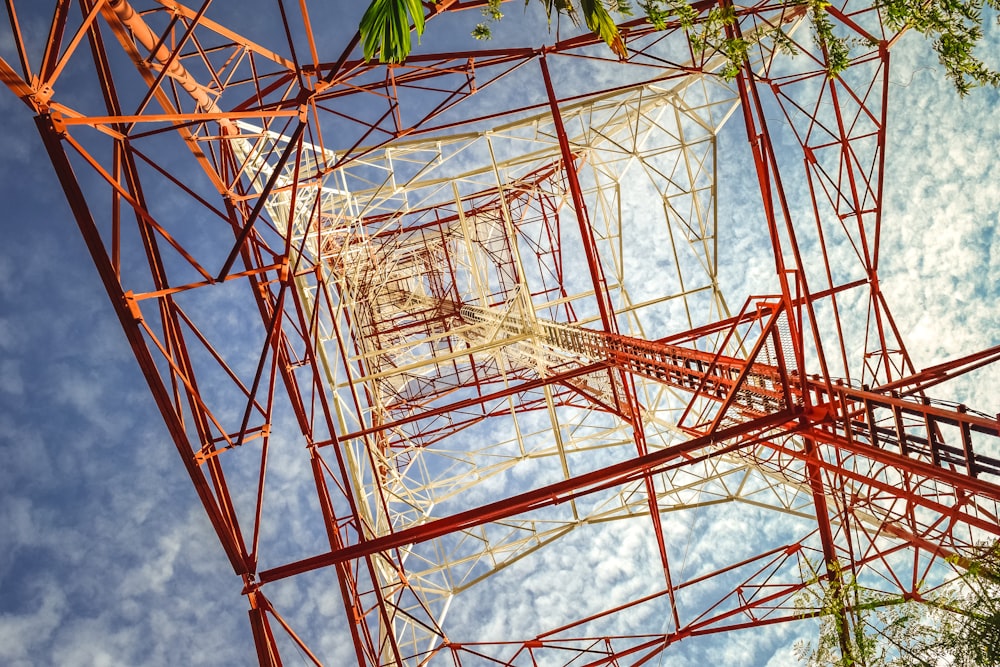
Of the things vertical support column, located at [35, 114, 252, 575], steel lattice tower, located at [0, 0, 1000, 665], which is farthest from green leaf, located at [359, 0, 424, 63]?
steel lattice tower, located at [0, 0, 1000, 665]

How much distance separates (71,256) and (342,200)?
55.2 ft

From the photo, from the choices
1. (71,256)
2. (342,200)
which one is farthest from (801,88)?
(71,256)

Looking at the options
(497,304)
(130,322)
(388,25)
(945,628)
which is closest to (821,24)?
(388,25)

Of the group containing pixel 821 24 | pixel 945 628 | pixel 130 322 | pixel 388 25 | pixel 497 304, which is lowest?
pixel 945 628

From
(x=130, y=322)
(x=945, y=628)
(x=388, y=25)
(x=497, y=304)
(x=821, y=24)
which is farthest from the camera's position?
(x=497, y=304)

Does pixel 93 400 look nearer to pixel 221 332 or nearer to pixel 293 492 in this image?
pixel 221 332

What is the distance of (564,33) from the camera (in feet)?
115

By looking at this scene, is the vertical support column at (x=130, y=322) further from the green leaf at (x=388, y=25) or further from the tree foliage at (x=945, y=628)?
the tree foliage at (x=945, y=628)

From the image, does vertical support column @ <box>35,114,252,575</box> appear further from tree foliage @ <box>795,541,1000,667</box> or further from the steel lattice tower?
tree foliage @ <box>795,541,1000,667</box>

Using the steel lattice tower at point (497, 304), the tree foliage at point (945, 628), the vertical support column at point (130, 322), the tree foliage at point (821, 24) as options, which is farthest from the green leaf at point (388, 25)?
the tree foliage at point (945, 628)

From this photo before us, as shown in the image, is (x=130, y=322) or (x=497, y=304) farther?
(x=497, y=304)

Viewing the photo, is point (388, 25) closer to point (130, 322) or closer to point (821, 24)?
point (130, 322)

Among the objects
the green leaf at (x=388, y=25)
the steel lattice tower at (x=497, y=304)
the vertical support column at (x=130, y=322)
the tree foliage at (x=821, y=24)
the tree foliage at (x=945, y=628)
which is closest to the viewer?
the tree foliage at (x=945, y=628)

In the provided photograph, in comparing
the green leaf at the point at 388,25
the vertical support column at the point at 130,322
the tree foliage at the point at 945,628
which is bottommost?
the tree foliage at the point at 945,628
